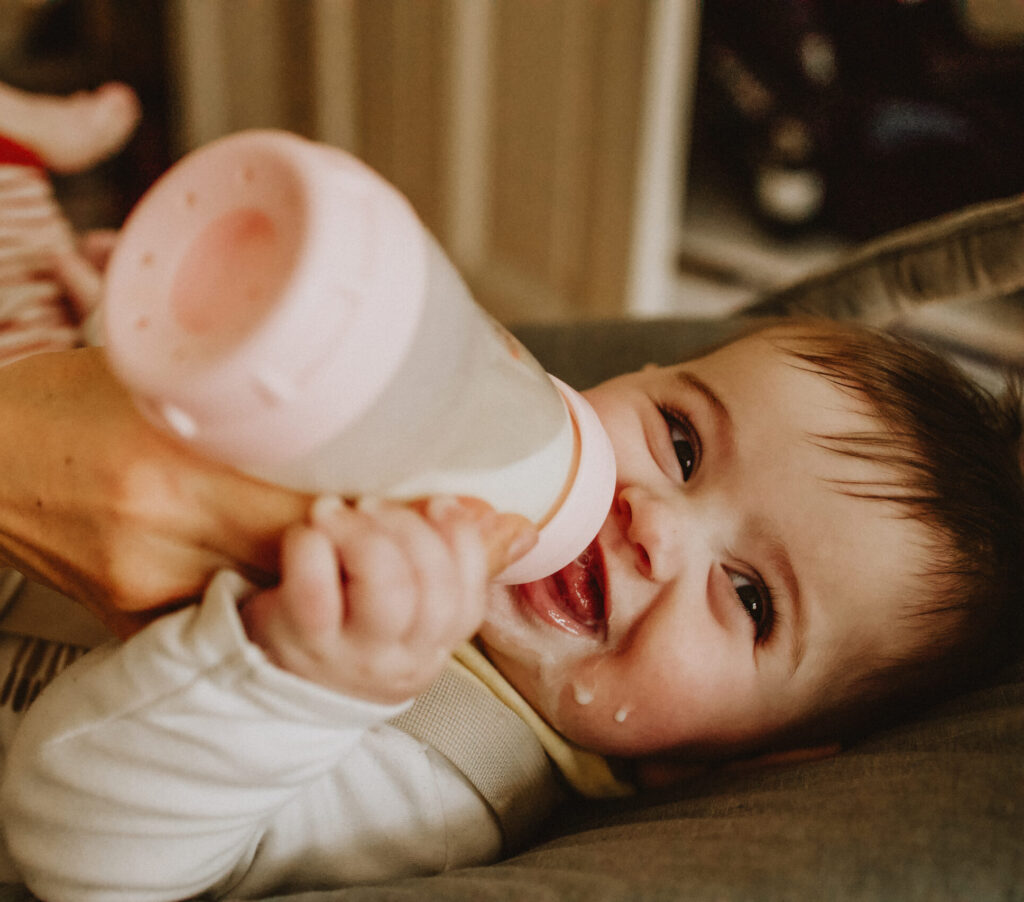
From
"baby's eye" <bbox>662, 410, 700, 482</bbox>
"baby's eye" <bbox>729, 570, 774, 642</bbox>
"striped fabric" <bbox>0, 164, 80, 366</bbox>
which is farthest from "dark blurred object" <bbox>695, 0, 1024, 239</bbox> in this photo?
"striped fabric" <bbox>0, 164, 80, 366</bbox>

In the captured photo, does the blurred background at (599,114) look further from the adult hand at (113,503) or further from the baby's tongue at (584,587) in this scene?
the adult hand at (113,503)

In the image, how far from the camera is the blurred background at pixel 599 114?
7.52 ft

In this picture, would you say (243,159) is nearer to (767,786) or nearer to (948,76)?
(767,786)

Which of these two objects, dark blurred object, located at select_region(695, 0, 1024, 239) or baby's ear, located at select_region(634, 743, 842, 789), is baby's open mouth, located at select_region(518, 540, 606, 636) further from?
dark blurred object, located at select_region(695, 0, 1024, 239)

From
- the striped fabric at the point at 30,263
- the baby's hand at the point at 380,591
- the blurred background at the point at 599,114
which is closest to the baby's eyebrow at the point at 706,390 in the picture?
the baby's hand at the point at 380,591

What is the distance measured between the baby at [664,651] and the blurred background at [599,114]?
155cm

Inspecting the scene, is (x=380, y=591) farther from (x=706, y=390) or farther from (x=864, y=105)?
(x=864, y=105)

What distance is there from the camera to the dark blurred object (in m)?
2.23

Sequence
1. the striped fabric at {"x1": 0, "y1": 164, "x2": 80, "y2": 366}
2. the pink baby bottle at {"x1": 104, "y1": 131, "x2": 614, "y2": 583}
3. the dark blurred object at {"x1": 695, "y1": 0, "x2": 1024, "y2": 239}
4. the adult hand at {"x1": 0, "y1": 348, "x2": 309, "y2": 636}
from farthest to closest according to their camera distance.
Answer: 1. the dark blurred object at {"x1": 695, "y1": 0, "x2": 1024, "y2": 239}
2. the striped fabric at {"x1": 0, "y1": 164, "x2": 80, "y2": 366}
3. the adult hand at {"x1": 0, "y1": 348, "x2": 309, "y2": 636}
4. the pink baby bottle at {"x1": 104, "y1": 131, "x2": 614, "y2": 583}

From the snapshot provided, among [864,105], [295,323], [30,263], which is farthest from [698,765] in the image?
[864,105]

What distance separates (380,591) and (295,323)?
16 cm

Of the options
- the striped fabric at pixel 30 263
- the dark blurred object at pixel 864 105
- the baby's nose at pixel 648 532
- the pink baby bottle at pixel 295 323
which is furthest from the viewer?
the dark blurred object at pixel 864 105

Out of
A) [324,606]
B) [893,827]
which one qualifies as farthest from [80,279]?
[893,827]

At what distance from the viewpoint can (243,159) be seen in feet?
1.50
